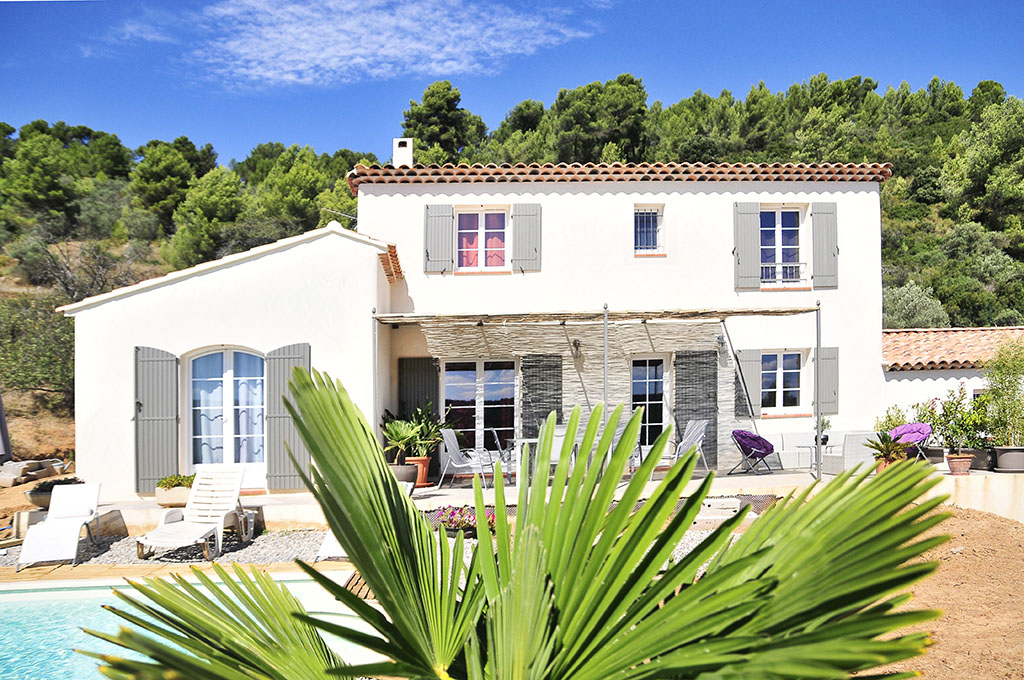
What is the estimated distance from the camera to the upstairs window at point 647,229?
15836 mm

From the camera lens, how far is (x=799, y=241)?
15852mm

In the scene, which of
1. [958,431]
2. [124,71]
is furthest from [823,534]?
[124,71]

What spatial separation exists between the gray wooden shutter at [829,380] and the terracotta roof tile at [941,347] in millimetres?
1231

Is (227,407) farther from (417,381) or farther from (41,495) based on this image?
(417,381)

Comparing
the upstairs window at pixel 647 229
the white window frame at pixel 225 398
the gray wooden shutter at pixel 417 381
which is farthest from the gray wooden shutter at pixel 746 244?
the white window frame at pixel 225 398

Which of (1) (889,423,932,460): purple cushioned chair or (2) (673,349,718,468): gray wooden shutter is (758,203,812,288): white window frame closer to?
(2) (673,349,718,468): gray wooden shutter

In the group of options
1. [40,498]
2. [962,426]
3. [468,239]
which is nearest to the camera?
[40,498]

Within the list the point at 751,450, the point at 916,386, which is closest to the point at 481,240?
the point at 751,450

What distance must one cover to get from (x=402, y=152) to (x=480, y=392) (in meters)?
6.18

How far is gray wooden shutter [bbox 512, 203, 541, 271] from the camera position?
15297mm

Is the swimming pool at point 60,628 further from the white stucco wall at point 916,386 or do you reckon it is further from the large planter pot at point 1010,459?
the white stucco wall at point 916,386

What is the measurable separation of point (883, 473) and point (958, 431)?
611 inches

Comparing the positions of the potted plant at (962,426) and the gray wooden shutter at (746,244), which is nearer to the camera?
the potted plant at (962,426)

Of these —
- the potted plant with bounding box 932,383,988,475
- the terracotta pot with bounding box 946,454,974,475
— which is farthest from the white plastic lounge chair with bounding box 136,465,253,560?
the potted plant with bounding box 932,383,988,475
